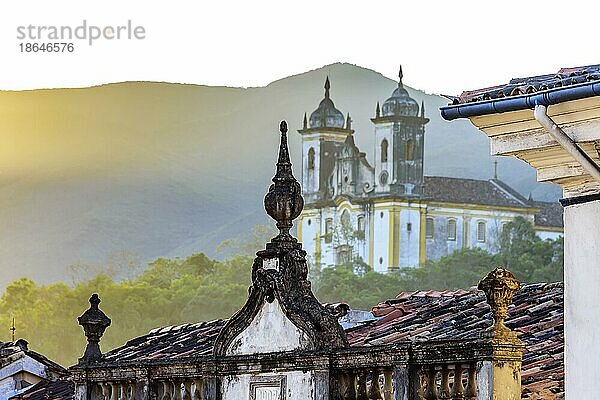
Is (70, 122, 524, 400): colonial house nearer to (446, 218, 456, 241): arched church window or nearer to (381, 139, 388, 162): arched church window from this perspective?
(446, 218, 456, 241): arched church window

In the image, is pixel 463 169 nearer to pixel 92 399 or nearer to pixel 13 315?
pixel 13 315

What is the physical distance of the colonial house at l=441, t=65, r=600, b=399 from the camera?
10.6 meters

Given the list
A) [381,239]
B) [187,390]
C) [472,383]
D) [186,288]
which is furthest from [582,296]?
[381,239]

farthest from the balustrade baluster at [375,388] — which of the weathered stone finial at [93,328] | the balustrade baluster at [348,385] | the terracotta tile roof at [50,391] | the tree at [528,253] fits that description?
the tree at [528,253]

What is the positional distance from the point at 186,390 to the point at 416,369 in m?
3.09

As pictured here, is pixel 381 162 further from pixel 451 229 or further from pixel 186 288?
pixel 186 288

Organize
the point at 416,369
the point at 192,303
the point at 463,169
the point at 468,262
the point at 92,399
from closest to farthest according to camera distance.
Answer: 1. the point at 416,369
2. the point at 92,399
3. the point at 192,303
4. the point at 468,262
5. the point at 463,169

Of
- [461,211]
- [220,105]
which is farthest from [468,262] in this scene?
[220,105]

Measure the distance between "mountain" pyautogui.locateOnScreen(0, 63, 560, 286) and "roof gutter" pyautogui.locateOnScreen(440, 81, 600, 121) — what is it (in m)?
104

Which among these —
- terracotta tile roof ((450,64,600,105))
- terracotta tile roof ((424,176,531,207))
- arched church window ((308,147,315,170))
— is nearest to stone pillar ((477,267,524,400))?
terracotta tile roof ((450,64,600,105))

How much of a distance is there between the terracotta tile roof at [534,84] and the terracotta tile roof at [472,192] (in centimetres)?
11229

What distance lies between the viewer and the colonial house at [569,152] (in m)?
10.6

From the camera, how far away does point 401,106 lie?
130375 millimetres

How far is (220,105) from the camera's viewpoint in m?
133
